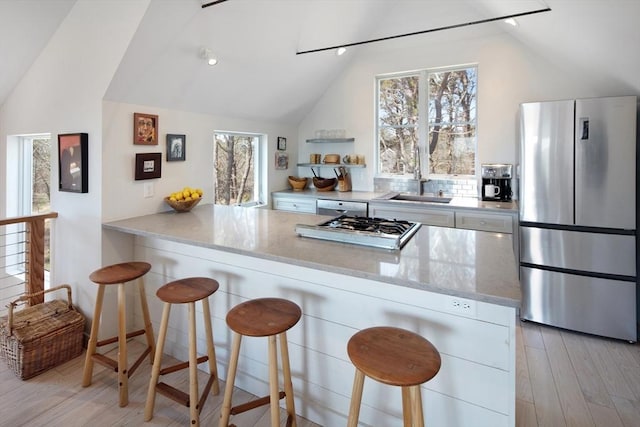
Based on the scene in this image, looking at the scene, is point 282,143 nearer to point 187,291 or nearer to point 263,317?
point 187,291

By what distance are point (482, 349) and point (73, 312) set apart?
273 centimetres

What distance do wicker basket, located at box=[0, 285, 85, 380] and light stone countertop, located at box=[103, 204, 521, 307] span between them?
0.74 metres

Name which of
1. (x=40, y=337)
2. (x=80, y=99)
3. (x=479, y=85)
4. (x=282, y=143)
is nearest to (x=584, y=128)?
(x=479, y=85)

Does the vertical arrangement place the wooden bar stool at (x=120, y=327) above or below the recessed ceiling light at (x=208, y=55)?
below

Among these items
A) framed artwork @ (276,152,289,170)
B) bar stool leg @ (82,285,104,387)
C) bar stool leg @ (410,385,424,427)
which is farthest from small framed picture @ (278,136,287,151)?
bar stool leg @ (410,385,424,427)

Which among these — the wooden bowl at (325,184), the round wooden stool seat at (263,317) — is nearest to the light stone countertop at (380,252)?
the round wooden stool seat at (263,317)

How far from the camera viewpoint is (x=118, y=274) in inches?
83.0

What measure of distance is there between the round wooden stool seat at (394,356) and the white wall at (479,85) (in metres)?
2.99

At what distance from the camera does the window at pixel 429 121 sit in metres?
3.88

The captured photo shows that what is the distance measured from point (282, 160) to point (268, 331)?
10.7 feet

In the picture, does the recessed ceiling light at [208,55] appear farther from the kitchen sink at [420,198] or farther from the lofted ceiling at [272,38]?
the kitchen sink at [420,198]

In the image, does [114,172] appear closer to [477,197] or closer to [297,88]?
[297,88]

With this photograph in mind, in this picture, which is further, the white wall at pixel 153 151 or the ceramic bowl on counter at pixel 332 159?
the ceramic bowl on counter at pixel 332 159

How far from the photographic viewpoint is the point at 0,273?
11.6 ft
